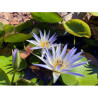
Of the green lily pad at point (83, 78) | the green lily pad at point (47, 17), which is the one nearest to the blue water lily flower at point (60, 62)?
the green lily pad at point (83, 78)

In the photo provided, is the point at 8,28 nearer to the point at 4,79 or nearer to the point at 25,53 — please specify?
the point at 25,53

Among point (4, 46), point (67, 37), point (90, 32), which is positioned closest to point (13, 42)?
point (4, 46)

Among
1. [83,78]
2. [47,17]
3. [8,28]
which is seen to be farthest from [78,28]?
[8,28]

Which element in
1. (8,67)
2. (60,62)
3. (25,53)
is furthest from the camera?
(25,53)

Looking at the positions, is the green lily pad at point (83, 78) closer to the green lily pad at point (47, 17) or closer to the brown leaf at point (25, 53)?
the brown leaf at point (25, 53)

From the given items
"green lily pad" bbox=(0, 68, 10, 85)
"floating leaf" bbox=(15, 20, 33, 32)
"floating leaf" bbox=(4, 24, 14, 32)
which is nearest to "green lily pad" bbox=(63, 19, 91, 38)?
"floating leaf" bbox=(15, 20, 33, 32)

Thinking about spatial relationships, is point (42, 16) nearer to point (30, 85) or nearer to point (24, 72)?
point (24, 72)

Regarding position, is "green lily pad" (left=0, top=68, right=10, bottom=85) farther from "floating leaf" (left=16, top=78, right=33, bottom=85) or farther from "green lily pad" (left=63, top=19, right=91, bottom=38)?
"green lily pad" (left=63, top=19, right=91, bottom=38)
